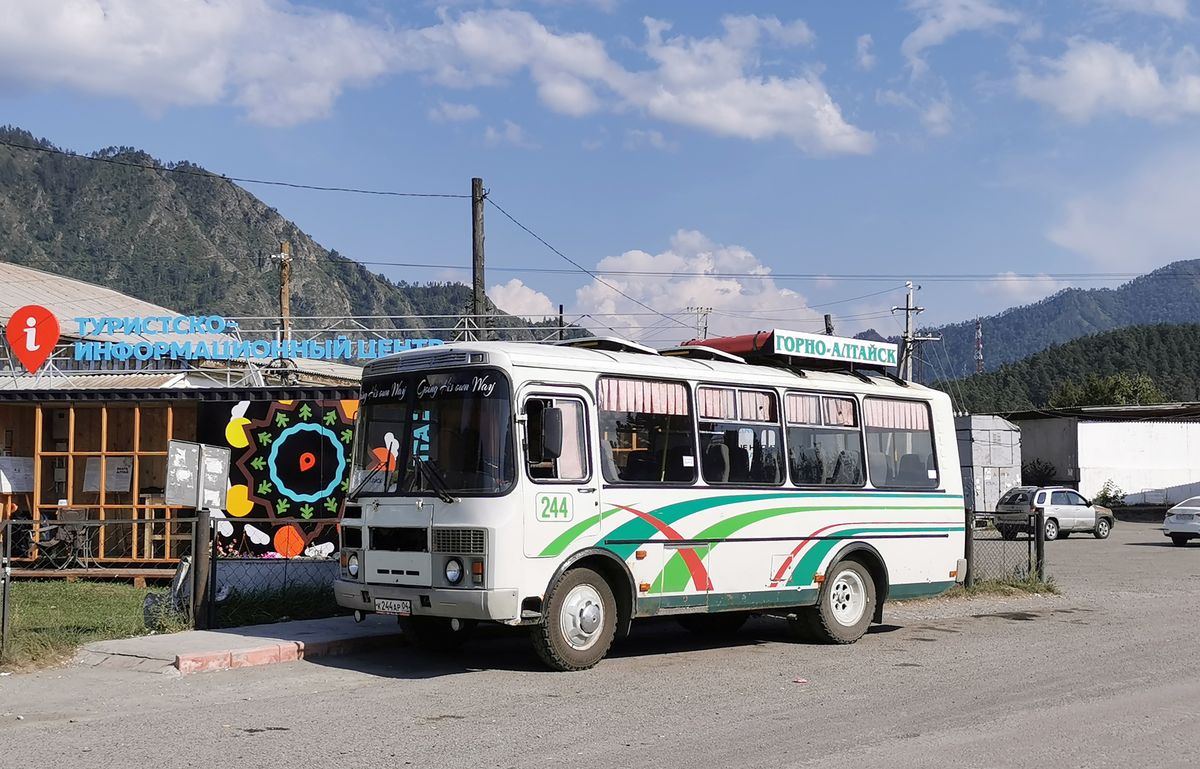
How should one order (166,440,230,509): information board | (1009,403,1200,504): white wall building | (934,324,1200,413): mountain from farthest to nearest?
(934,324,1200,413): mountain → (1009,403,1200,504): white wall building → (166,440,230,509): information board

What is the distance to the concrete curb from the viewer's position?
1062cm

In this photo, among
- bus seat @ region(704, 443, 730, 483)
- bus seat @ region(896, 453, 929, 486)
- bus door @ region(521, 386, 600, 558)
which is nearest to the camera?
bus door @ region(521, 386, 600, 558)

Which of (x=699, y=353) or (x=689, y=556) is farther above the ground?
(x=699, y=353)

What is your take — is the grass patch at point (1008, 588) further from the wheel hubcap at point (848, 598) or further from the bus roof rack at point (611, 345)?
the bus roof rack at point (611, 345)

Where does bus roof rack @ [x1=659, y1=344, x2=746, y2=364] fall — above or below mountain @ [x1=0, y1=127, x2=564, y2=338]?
below

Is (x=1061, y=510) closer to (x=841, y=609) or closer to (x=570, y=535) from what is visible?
(x=841, y=609)

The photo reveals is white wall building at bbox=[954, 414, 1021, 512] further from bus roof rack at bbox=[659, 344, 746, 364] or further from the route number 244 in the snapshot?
the route number 244

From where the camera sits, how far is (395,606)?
1062 cm

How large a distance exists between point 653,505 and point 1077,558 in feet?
61.2

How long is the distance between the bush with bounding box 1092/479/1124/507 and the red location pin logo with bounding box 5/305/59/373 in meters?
45.8

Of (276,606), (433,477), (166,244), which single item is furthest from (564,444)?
(166,244)

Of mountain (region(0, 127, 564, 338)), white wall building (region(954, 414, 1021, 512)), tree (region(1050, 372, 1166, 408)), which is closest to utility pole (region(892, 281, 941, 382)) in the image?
white wall building (region(954, 414, 1021, 512))

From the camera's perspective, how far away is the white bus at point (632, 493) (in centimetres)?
1038

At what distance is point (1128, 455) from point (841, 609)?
4977 centimetres
